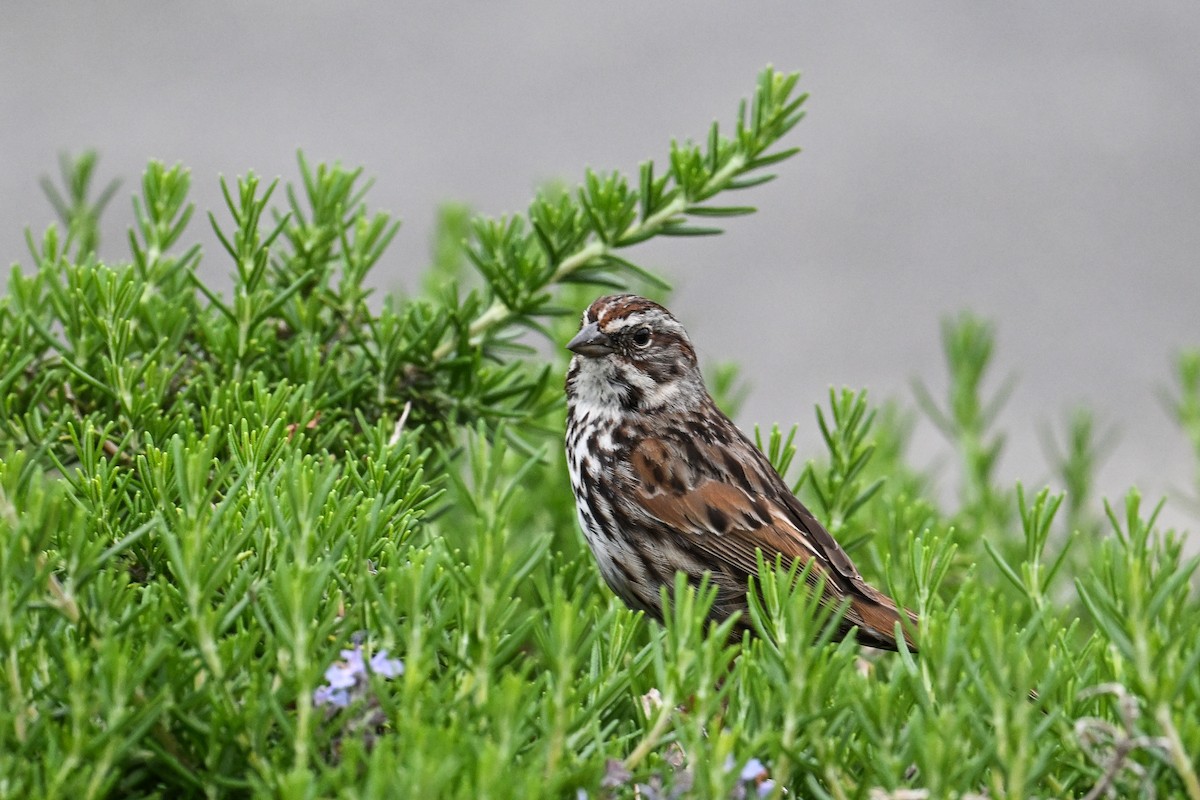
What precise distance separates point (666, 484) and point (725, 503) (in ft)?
0.49

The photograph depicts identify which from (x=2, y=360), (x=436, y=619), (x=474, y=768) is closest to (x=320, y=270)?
(x=2, y=360)

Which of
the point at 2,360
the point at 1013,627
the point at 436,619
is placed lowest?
the point at 1013,627

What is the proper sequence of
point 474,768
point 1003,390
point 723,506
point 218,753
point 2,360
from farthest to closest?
point 1003,390, point 723,506, point 2,360, point 218,753, point 474,768

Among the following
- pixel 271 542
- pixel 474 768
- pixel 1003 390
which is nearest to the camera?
pixel 474 768

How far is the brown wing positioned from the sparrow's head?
0.61ft

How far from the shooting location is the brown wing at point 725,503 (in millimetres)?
3188

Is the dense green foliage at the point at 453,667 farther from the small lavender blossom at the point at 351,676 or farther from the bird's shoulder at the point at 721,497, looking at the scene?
the bird's shoulder at the point at 721,497

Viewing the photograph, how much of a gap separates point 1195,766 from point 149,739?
3.40 ft

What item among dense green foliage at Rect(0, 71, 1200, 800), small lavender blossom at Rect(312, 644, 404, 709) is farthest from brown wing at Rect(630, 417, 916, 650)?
small lavender blossom at Rect(312, 644, 404, 709)

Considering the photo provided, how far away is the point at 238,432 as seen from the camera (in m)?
2.15

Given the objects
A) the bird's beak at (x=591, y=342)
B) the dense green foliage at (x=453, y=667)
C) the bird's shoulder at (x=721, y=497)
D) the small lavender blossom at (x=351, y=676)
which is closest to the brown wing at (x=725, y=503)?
the bird's shoulder at (x=721, y=497)

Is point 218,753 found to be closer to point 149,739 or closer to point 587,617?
point 149,739

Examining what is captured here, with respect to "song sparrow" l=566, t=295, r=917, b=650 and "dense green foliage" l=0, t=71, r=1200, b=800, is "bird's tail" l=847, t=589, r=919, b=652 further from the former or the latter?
"dense green foliage" l=0, t=71, r=1200, b=800

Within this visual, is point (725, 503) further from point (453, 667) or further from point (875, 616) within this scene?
point (453, 667)
